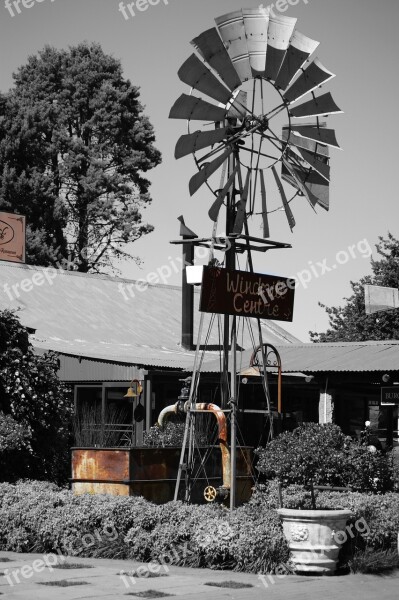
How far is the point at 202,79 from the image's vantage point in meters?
13.9

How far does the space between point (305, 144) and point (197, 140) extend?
1636mm

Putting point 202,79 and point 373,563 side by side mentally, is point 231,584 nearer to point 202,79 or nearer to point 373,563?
point 373,563

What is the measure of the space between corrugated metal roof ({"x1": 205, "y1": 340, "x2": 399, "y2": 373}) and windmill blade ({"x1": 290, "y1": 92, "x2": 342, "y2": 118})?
9.89 metres

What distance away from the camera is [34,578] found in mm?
10867

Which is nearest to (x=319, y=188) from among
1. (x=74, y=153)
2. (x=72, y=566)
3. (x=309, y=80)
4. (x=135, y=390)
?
(x=309, y=80)

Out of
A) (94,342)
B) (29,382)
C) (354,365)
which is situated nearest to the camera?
(29,382)

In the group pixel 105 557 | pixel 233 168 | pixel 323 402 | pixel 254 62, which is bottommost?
pixel 105 557

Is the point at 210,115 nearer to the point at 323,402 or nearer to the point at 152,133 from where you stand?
the point at 323,402

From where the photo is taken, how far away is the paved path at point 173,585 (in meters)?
9.96

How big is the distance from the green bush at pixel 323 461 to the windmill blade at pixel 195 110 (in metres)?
4.42

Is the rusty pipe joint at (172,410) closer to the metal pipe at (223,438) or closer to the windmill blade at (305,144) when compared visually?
the metal pipe at (223,438)

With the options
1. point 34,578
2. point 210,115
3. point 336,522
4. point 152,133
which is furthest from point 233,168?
point 152,133

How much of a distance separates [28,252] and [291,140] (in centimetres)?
3300

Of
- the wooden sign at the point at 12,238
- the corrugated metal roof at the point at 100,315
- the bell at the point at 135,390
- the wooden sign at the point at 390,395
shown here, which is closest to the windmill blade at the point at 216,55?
the wooden sign at the point at 390,395
